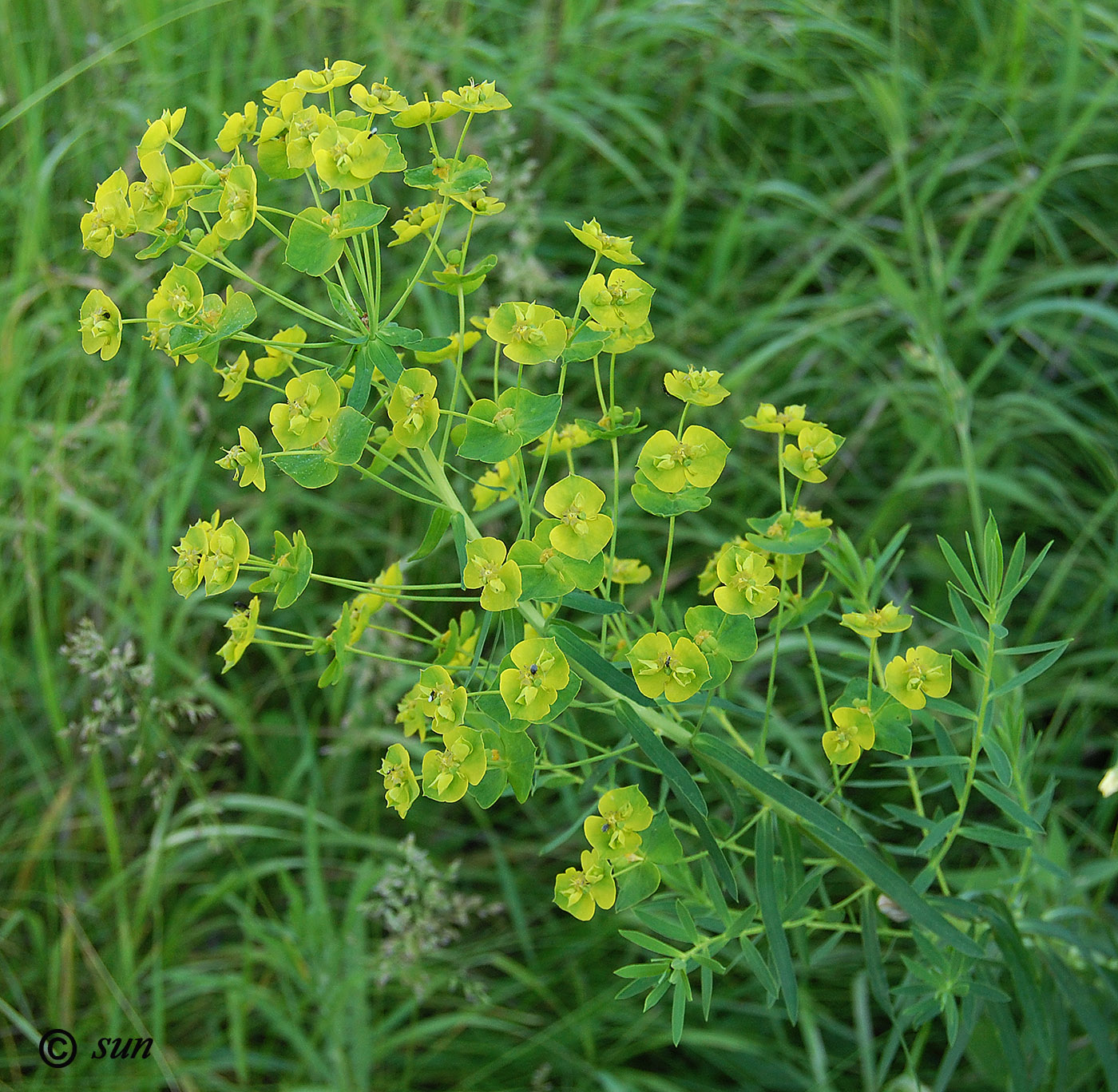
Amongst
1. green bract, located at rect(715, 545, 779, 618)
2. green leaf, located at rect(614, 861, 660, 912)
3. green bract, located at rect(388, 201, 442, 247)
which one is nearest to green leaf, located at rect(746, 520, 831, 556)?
green bract, located at rect(715, 545, 779, 618)

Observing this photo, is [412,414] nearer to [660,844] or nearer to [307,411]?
[307,411]

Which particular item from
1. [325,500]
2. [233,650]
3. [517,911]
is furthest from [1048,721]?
[233,650]

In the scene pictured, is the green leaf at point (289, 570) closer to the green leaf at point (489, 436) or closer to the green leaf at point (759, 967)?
the green leaf at point (489, 436)

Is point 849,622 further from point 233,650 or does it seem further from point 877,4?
point 877,4

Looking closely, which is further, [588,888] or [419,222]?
[419,222]

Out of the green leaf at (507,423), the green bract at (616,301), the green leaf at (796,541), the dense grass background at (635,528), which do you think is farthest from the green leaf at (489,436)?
the dense grass background at (635,528)

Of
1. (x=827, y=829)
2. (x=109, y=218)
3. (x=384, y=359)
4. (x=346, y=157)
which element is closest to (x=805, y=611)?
(x=827, y=829)
